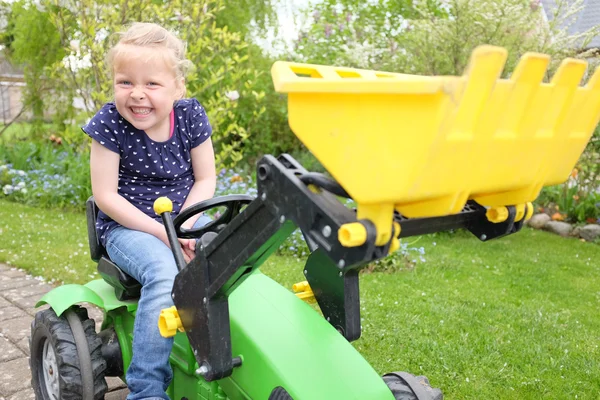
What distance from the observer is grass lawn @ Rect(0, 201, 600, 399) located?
2.97 m

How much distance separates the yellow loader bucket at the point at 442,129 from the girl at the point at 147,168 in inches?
36.6

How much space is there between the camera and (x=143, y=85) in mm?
2236

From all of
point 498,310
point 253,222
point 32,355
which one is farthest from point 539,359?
point 32,355

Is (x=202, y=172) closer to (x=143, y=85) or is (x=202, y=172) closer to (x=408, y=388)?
(x=143, y=85)

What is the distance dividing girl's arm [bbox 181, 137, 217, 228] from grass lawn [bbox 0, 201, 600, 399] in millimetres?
1246

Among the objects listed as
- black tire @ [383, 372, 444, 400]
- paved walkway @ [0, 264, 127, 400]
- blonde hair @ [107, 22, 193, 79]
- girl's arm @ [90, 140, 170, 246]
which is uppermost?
blonde hair @ [107, 22, 193, 79]

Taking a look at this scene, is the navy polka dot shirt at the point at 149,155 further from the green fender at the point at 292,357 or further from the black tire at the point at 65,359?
the green fender at the point at 292,357

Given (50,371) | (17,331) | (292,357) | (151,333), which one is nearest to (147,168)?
(151,333)

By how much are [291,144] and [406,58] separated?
243cm

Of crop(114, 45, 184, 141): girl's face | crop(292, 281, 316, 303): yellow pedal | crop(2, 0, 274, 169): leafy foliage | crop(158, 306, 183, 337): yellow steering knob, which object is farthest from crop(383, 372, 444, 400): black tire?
crop(2, 0, 274, 169): leafy foliage

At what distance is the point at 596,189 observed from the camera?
6.88 meters

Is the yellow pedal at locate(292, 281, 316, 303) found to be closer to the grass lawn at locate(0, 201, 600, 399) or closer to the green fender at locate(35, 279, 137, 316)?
the green fender at locate(35, 279, 137, 316)

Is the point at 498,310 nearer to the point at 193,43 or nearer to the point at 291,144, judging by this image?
the point at 193,43

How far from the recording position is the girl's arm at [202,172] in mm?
2547
